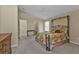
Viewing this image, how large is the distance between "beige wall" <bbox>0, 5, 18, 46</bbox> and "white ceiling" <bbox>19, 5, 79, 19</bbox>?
0.57 ft

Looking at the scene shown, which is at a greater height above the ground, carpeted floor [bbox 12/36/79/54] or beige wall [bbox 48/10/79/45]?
beige wall [bbox 48/10/79/45]

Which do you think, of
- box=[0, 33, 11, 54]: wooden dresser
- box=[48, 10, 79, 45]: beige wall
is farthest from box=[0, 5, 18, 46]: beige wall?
box=[48, 10, 79, 45]: beige wall

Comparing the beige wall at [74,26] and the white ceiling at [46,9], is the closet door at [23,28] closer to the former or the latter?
the white ceiling at [46,9]

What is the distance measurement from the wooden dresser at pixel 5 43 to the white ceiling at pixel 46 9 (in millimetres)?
568

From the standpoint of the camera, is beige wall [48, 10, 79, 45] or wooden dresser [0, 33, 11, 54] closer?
wooden dresser [0, 33, 11, 54]

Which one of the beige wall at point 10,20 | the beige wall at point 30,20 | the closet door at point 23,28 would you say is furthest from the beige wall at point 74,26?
the beige wall at point 10,20

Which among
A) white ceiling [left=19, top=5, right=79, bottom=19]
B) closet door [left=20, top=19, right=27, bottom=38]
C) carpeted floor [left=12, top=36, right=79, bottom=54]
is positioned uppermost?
white ceiling [left=19, top=5, right=79, bottom=19]

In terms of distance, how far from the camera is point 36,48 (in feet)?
7.07

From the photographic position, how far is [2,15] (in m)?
2.08

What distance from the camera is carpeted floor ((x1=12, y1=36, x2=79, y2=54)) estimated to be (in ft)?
6.88

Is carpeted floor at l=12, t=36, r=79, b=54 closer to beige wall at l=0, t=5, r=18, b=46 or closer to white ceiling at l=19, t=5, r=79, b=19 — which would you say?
beige wall at l=0, t=5, r=18, b=46

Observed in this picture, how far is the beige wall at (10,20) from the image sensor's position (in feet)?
6.78

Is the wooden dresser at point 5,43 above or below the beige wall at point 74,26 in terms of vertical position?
below
